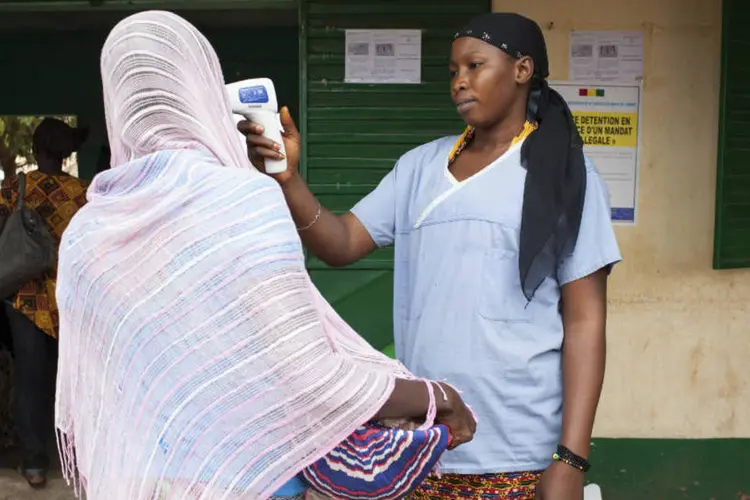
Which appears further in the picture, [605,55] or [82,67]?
[82,67]

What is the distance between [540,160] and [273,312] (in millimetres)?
755

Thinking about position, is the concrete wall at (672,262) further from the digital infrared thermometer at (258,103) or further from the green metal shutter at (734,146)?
the digital infrared thermometer at (258,103)

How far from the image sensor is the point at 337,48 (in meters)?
3.93

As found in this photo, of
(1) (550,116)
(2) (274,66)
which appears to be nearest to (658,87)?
(1) (550,116)


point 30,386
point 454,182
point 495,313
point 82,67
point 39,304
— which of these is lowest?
point 30,386

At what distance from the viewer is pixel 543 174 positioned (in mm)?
1922

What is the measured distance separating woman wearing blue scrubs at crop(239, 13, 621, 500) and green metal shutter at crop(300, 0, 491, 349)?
193cm

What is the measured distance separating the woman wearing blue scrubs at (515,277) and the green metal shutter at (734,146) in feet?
6.73

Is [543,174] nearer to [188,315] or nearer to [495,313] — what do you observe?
[495,313]

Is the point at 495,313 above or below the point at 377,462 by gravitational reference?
above

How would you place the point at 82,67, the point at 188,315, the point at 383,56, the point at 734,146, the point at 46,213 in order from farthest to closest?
1. the point at 82,67
2. the point at 46,213
3. the point at 383,56
4. the point at 734,146
5. the point at 188,315

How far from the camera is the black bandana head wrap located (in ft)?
6.20

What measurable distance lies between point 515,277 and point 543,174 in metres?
0.23

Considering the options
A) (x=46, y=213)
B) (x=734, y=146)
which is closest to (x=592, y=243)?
(x=734, y=146)
